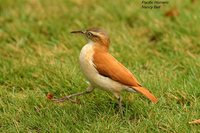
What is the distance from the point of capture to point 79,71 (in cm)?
667

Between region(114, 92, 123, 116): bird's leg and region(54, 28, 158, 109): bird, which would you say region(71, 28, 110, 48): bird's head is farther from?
region(114, 92, 123, 116): bird's leg

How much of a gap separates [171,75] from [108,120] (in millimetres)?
1463

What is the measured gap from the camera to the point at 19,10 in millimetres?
8852

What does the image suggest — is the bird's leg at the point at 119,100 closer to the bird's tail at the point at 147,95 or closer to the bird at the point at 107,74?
the bird at the point at 107,74

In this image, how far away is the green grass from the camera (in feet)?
18.0

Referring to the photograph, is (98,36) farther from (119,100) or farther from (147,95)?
(147,95)

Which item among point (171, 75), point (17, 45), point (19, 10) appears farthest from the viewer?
point (19, 10)

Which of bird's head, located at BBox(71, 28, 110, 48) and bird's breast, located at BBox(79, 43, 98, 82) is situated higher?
bird's head, located at BBox(71, 28, 110, 48)

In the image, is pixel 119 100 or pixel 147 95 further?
pixel 119 100

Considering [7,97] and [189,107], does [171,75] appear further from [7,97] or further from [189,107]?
[7,97]

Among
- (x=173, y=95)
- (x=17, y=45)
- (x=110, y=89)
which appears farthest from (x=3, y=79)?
(x=173, y=95)

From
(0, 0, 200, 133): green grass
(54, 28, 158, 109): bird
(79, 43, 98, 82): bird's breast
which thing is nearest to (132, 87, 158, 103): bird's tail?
(54, 28, 158, 109): bird

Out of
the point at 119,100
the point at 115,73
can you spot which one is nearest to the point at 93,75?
the point at 115,73

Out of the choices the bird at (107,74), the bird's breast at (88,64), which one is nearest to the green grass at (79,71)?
the bird at (107,74)
